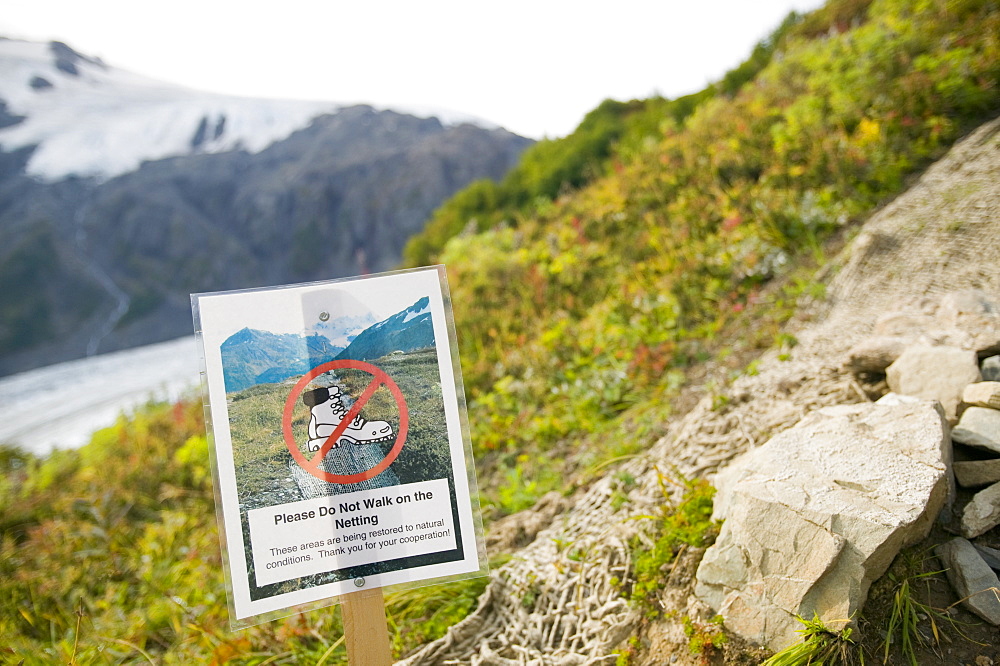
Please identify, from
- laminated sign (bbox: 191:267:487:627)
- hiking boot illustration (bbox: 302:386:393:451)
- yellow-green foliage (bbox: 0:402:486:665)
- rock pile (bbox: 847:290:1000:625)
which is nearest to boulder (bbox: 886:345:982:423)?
rock pile (bbox: 847:290:1000:625)

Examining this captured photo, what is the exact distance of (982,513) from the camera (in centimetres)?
154

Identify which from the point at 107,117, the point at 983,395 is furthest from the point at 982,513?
the point at 107,117

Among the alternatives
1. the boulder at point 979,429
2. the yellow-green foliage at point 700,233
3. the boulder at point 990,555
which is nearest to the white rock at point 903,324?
the boulder at point 979,429

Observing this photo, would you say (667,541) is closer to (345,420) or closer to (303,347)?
(345,420)

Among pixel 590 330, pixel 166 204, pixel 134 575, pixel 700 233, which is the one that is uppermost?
pixel 166 204

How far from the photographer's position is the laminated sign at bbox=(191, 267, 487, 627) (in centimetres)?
135

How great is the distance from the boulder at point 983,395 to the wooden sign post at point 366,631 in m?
2.03

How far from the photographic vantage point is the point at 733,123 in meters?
6.00

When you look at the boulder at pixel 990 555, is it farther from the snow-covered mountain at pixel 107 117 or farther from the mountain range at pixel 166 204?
the snow-covered mountain at pixel 107 117

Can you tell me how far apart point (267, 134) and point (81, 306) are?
2089 centimetres

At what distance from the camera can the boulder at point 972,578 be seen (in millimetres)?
Answer: 1389

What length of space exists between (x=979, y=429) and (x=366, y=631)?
202 centimetres

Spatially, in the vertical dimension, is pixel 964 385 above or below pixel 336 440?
below

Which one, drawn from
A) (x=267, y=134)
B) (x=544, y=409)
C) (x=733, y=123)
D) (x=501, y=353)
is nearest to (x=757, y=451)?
(x=544, y=409)
